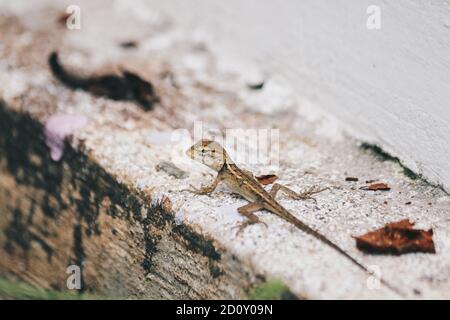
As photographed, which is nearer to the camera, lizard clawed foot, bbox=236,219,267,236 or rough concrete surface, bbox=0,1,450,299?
rough concrete surface, bbox=0,1,450,299

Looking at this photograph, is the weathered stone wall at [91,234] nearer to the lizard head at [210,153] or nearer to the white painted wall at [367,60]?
the lizard head at [210,153]

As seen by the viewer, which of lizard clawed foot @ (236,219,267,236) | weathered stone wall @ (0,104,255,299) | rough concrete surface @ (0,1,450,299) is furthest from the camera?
weathered stone wall @ (0,104,255,299)

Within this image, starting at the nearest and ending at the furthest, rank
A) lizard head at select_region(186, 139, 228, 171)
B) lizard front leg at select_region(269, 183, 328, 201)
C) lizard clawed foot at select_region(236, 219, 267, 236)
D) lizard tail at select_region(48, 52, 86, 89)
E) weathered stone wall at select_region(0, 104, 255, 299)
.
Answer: lizard clawed foot at select_region(236, 219, 267, 236), weathered stone wall at select_region(0, 104, 255, 299), lizard front leg at select_region(269, 183, 328, 201), lizard head at select_region(186, 139, 228, 171), lizard tail at select_region(48, 52, 86, 89)

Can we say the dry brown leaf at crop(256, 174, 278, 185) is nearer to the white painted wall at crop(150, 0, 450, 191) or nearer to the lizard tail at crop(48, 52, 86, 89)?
the white painted wall at crop(150, 0, 450, 191)

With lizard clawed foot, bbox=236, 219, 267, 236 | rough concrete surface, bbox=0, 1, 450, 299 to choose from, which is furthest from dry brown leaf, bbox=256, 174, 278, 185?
lizard clawed foot, bbox=236, 219, 267, 236

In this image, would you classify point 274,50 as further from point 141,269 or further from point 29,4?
point 29,4

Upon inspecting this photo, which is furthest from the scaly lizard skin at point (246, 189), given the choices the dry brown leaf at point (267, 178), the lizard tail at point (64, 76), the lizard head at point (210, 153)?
the lizard tail at point (64, 76)

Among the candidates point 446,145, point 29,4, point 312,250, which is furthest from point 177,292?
point 29,4

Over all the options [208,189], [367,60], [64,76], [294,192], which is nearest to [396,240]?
[294,192]
